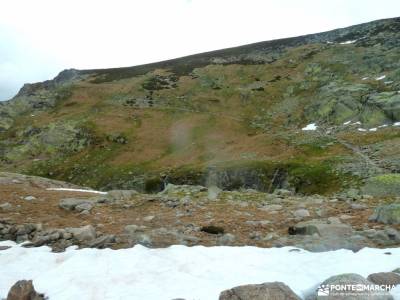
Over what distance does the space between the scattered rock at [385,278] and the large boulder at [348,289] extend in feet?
1.00

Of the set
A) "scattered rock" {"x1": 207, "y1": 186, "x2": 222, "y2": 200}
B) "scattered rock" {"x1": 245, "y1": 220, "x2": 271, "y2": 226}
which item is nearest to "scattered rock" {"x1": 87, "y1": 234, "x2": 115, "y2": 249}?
"scattered rock" {"x1": 245, "y1": 220, "x2": 271, "y2": 226}

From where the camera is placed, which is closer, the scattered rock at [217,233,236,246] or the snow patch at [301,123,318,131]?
the scattered rock at [217,233,236,246]

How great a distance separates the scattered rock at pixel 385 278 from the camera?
8.39 m

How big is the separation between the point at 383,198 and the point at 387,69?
63.3m

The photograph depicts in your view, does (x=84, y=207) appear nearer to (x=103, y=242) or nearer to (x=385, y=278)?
(x=103, y=242)

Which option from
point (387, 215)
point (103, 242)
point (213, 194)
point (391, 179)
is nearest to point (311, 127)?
point (391, 179)

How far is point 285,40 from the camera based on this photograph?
126 metres

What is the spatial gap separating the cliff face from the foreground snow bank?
21.3 meters

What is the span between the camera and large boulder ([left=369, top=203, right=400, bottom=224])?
11991 millimetres

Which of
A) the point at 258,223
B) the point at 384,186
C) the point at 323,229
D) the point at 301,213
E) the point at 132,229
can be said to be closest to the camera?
the point at 323,229

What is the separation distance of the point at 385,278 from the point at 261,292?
2734mm

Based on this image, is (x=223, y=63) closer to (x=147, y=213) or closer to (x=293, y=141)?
(x=293, y=141)

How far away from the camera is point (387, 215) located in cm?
1213

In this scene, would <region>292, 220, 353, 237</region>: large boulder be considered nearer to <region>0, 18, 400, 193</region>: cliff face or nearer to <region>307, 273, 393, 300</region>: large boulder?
<region>307, 273, 393, 300</region>: large boulder
